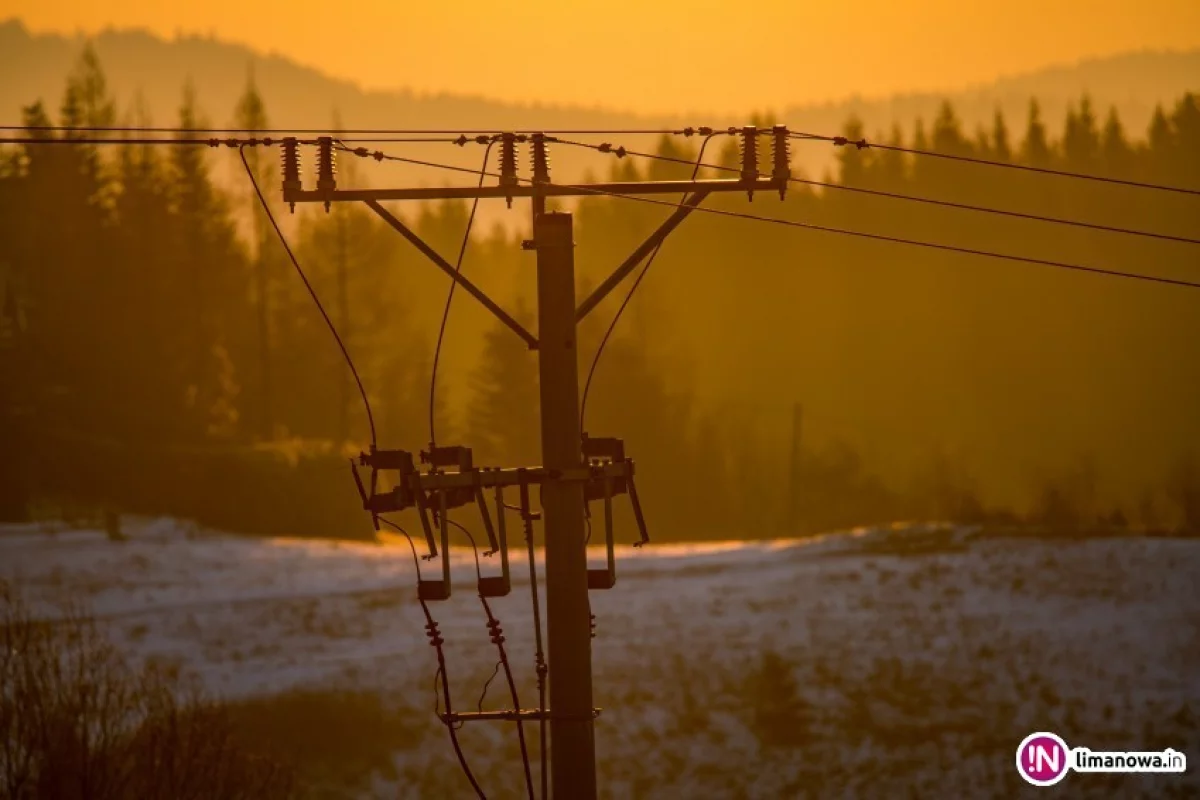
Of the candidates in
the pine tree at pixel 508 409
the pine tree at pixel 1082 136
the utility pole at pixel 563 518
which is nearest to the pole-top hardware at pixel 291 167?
the utility pole at pixel 563 518

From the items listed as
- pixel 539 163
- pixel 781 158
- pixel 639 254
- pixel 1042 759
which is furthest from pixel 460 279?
pixel 1042 759

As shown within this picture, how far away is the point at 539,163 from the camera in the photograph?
16.0 meters

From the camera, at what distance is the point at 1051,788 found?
1654 inches

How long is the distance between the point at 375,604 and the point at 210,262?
42.9 metres

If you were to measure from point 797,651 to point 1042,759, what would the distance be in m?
7.80

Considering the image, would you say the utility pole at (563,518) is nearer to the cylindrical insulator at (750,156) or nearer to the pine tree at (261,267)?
the cylindrical insulator at (750,156)

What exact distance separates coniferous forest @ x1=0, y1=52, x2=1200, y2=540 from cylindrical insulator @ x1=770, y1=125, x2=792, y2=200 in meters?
46.3

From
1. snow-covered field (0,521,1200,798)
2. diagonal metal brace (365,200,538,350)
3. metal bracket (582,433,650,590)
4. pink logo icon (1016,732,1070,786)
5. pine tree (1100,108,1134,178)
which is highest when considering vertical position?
pine tree (1100,108,1134,178)

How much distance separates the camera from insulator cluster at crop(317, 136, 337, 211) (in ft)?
53.7

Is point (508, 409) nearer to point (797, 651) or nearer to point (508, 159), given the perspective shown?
point (797, 651)

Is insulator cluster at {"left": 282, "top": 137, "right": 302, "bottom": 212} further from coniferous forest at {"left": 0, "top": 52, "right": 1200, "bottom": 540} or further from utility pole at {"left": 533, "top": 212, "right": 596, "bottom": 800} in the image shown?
coniferous forest at {"left": 0, "top": 52, "right": 1200, "bottom": 540}

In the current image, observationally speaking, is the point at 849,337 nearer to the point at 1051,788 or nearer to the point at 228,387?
the point at 228,387

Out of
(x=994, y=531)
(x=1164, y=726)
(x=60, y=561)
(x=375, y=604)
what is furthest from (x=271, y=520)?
(x=1164, y=726)

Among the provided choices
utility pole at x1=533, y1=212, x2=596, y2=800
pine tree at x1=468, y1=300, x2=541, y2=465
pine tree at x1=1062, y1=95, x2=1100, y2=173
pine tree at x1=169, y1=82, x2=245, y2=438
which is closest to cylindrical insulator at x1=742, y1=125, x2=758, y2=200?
utility pole at x1=533, y1=212, x2=596, y2=800
